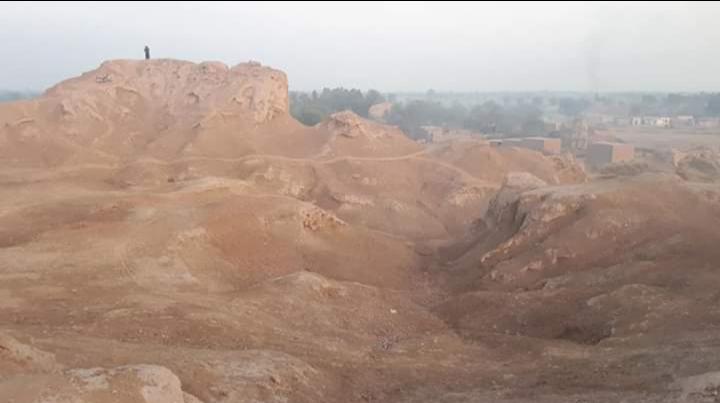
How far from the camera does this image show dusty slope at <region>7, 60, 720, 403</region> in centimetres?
1134

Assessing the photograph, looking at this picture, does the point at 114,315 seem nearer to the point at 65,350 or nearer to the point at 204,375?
the point at 65,350

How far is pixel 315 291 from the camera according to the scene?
681 inches

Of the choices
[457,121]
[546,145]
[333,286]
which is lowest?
[333,286]

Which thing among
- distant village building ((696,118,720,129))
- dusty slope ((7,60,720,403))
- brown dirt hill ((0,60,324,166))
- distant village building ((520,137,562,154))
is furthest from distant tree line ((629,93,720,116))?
dusty slope ((7,60,720,403))

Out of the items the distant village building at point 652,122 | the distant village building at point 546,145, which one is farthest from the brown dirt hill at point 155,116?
the distant village building at point 652,122

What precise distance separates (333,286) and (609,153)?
36743 millimetres

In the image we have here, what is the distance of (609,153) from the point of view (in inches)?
1941

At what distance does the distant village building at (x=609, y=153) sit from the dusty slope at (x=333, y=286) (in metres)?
18.1

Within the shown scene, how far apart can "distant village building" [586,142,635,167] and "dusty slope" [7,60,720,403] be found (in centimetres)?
1811

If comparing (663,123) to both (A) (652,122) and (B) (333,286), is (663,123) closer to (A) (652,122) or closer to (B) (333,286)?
(A) (652,122)

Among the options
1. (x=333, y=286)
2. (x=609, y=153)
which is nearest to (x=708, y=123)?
(x=609, y=153)

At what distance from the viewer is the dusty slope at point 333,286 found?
11344 millimetres

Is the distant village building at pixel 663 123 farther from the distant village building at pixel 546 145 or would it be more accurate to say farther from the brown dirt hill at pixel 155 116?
the brown dirt hill at pixel 155 116

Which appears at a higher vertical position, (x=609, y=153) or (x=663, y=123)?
(x=663, y=123)
